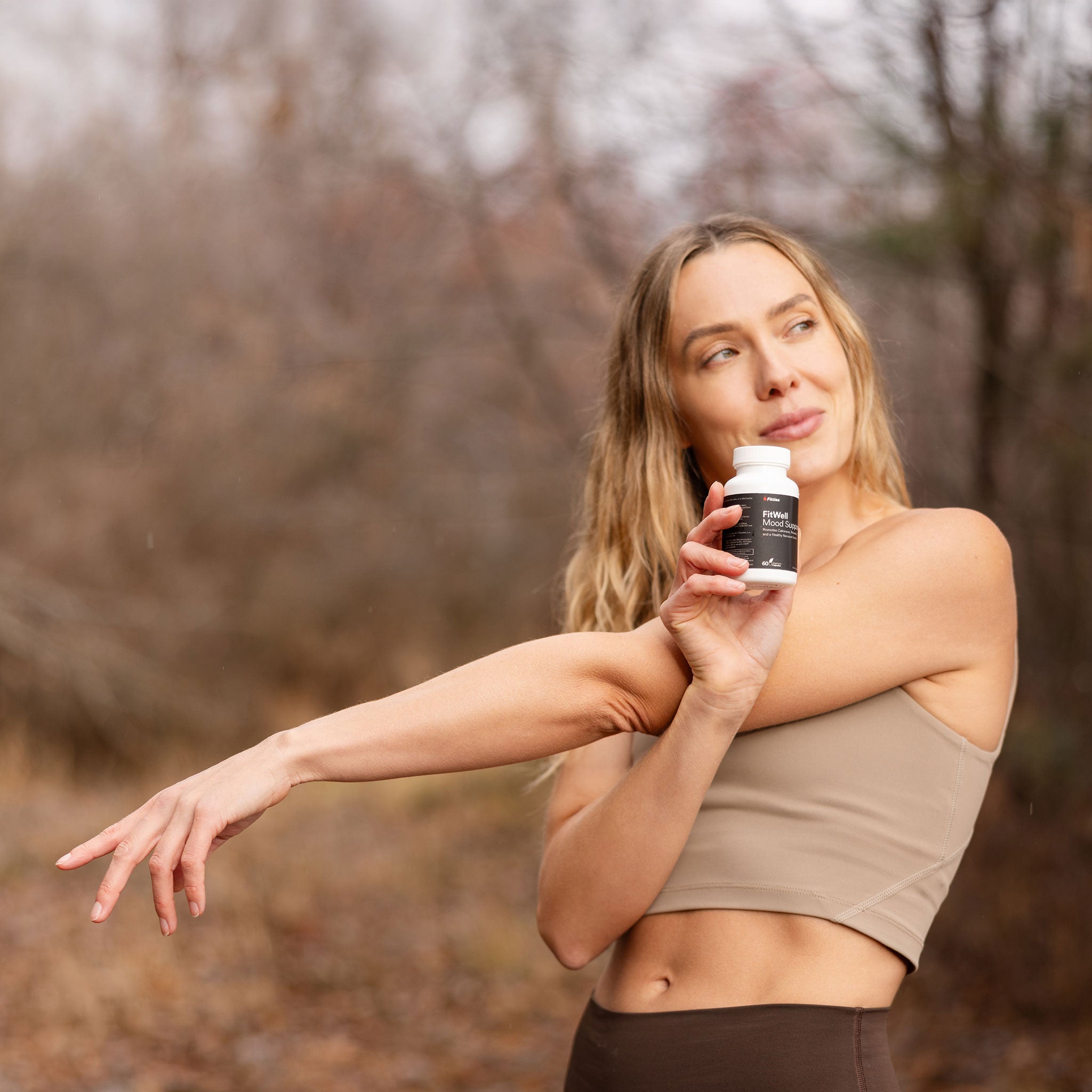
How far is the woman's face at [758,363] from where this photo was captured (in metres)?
1.67

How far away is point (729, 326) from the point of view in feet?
5.68

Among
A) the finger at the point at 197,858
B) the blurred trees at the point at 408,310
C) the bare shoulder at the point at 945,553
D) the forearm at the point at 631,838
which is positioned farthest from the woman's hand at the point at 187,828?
the blurred trees at the point at 408,310

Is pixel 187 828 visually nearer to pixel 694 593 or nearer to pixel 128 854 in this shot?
pixel 128 854

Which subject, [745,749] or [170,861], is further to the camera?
[745,749]

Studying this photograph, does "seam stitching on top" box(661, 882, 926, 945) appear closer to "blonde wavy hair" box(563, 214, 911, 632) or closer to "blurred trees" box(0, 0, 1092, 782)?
"blonde wavy hair" box(563, 214, 911, 632)

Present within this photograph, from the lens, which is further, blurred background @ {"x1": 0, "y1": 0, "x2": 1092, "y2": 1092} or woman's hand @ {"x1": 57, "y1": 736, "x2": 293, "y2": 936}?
blurred background @ {"x1": 0, "y1": 0, "x2": 1092, "y2": 1092}

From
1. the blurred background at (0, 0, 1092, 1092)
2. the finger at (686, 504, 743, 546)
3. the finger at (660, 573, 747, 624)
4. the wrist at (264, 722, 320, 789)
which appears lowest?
the blurred background at (0, 0, 1092, 1092)

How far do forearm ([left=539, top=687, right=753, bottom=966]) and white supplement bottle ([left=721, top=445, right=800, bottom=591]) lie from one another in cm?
18

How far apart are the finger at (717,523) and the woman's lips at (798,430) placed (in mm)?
333

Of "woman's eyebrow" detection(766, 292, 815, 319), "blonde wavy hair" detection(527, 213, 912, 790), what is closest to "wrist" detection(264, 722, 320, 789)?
"blonde wavy hair" detection(527, 213, 912, 790)

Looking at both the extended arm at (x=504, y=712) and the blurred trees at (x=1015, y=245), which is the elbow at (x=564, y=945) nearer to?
the extended arm at (x=504, y=712)

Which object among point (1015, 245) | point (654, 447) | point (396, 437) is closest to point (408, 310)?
point (396, 437)

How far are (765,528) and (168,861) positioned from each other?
2.46ft

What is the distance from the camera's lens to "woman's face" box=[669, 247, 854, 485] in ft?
5.49
